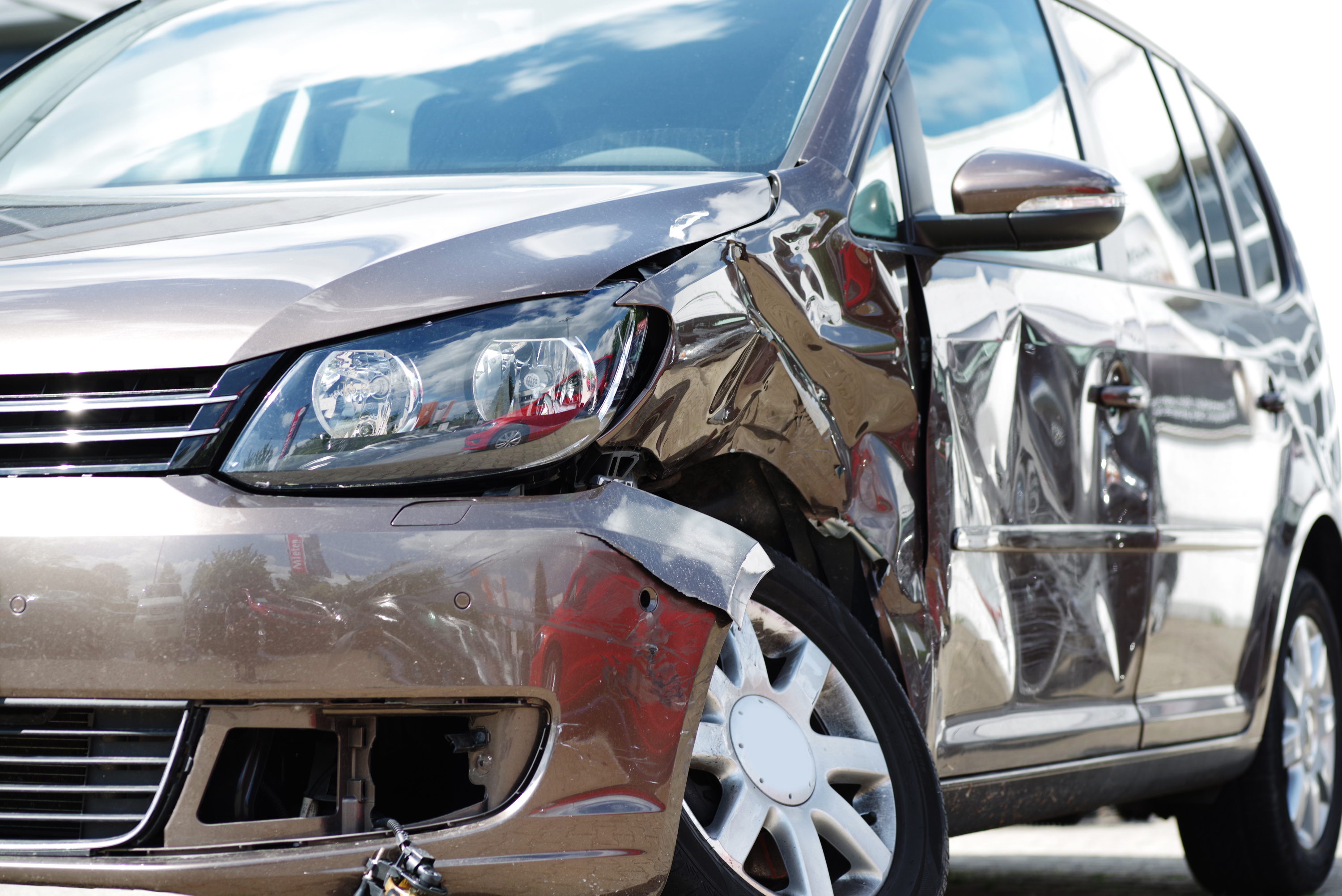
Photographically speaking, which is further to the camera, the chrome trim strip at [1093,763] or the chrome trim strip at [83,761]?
the chrome trim strip at [1093,763]

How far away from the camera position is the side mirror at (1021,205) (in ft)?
8.61

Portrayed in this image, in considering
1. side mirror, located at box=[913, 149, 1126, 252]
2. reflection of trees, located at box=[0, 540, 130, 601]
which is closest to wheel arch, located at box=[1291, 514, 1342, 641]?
side mirror, located at box=[913, 149, 1126, 252]

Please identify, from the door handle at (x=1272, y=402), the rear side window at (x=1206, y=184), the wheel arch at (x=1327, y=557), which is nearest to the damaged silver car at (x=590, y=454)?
the door handle at (x=1272, y=402)

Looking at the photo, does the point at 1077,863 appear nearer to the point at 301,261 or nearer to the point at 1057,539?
the point at 1057,539

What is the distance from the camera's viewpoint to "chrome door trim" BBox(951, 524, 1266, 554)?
9.03 ft

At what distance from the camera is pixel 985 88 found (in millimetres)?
3207

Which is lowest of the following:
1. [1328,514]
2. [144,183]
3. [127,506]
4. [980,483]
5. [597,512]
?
[1328,514]

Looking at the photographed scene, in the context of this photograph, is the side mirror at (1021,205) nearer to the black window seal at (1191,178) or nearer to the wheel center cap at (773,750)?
the wheel center cap at (773,750)

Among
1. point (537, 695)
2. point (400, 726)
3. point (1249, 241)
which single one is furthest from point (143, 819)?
point (1249, 241)

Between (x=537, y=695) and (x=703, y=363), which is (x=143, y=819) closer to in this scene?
(x=537, y=695)

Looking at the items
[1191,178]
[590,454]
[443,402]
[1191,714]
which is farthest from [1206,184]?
[443,402]

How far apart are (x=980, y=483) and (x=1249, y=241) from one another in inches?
87.6

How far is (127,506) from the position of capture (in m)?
1.73

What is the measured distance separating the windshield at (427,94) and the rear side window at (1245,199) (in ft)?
7.01
